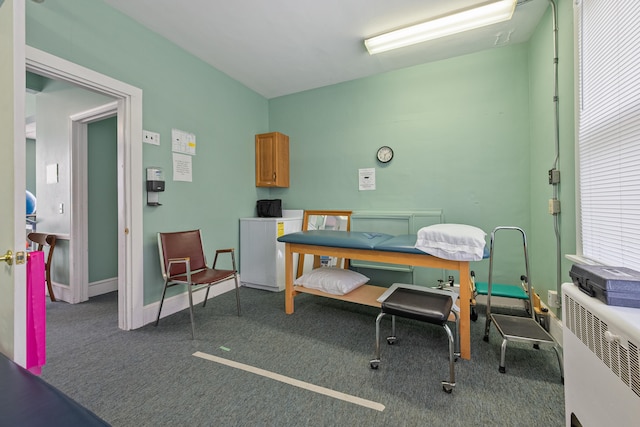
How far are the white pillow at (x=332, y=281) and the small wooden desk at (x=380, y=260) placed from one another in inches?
2.2

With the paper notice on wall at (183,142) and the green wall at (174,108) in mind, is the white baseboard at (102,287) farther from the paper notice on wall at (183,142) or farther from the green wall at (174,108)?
the paper notice on wall at (183,142)

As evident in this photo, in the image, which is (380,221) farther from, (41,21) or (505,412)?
(41,21)

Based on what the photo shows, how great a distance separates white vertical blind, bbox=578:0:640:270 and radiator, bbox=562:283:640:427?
564 millimetres

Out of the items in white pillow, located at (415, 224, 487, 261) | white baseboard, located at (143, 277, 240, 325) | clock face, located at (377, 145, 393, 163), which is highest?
clock face, located at (377, 145, 393, 163)

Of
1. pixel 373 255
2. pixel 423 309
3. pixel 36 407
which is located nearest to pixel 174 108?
pixel 373 255

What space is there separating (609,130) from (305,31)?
2.54 metres

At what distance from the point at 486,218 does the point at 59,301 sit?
5.29 metres

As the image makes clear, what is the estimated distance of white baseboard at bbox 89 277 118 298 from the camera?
10.9ft

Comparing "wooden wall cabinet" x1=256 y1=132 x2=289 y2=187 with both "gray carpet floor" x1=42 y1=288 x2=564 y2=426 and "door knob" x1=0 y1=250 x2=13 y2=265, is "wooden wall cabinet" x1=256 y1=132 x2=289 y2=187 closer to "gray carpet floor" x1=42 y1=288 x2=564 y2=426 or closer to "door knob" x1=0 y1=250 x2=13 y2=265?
"gray carpet floor" x1=42 y1=288 x2=564 y2=426

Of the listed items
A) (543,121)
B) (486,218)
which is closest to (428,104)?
(543,121)

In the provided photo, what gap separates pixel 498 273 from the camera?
114 inches

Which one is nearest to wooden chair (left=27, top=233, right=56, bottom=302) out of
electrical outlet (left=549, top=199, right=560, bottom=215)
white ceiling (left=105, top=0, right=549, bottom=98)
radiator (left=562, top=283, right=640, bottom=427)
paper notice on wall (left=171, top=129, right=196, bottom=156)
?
paper notice on wall (left=171, top=129, right=196, bottom=156)

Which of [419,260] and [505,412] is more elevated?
[419,260]

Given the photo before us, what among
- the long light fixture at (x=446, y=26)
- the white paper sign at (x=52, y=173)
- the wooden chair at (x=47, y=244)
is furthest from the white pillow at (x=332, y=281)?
the white paper sign at (x=52, y=173)
